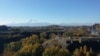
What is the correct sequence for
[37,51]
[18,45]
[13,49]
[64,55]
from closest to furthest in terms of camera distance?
1. [64,55]
2. [37,51]
3. [13,49]
4. [18,45]

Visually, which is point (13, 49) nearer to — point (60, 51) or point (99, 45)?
point (60, 51)

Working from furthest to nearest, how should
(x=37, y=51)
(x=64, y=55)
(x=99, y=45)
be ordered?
(x=99, y=45) < (x=37, y=51) < (x=64, y=55)

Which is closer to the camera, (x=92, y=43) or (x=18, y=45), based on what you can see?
(x=18, y=45)

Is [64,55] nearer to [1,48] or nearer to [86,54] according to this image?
[86,54]

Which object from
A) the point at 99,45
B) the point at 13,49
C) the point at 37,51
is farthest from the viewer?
the point at 99,45

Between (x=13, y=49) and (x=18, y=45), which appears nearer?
(x=13, y=49)

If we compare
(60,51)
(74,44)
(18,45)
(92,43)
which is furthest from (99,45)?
(60,51)

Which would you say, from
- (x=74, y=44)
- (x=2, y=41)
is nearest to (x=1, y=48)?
(x=2, y=41)

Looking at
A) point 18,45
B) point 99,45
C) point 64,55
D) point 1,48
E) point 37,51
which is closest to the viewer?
point 64,55
